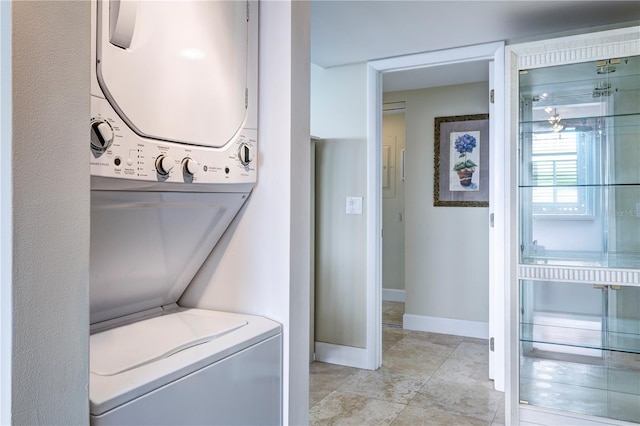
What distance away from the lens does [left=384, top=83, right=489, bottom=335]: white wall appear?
412cm

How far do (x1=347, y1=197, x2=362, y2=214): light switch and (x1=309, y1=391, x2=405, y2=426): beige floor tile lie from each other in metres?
1.24

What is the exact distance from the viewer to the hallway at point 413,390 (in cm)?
257

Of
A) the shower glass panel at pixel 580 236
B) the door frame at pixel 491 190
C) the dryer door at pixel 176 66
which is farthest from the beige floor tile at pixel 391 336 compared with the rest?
the dryer door at pixel 176 66

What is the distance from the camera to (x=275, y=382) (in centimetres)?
138

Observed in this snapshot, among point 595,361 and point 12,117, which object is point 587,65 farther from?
point 12,117

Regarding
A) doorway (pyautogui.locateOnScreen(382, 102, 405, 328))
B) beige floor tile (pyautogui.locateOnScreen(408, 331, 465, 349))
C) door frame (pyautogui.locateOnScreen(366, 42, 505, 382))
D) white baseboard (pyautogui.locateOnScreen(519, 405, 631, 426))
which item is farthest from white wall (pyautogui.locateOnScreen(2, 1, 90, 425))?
doorway (pyautogui.locateOnScreen(382, 102, 405, 328))

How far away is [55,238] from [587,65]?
2575mm

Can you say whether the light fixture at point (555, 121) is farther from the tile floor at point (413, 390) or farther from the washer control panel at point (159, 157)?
the washer control panel at point (159, 157)

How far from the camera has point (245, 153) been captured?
1403mm

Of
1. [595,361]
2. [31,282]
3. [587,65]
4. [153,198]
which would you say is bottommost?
[595,361]

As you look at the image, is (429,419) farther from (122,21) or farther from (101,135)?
(122,21)

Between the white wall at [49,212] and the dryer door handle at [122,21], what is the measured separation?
7.4 inches

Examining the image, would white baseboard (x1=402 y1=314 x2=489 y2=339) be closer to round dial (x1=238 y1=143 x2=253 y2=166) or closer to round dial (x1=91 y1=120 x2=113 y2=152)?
round dial (x1=238 y1=143 x2=253 y2=166)

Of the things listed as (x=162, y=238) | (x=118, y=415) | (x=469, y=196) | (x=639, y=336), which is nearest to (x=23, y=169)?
(x=118, y=415)
